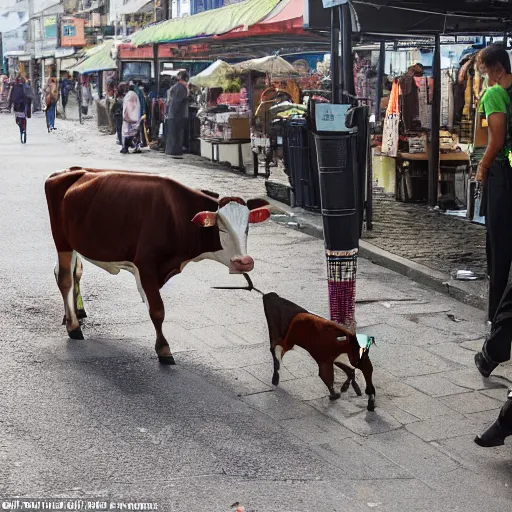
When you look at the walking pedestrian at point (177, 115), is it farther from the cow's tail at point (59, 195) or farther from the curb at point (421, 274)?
the cow's tail at point (59, 195)

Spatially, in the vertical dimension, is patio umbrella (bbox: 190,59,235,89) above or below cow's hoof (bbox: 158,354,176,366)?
above

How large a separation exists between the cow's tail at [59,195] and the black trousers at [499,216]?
300cm

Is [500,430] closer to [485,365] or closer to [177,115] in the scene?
[485,365]

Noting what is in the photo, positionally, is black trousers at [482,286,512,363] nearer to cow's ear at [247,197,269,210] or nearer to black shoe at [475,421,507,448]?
black shoe at [475,421,507,448]

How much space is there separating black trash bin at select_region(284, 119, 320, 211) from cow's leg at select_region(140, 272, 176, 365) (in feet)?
21.9

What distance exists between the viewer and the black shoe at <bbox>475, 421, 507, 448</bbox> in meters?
4.98

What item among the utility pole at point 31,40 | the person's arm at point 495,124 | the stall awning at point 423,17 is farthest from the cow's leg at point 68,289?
the utility pole at point 31,40

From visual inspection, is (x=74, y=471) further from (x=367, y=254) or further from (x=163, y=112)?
(x=163, y=112)

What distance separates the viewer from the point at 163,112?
2503 centimetres

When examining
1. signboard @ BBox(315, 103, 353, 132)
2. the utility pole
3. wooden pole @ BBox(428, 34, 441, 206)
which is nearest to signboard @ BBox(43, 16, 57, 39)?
the utility pole

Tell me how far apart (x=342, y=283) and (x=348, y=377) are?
4.19 ft

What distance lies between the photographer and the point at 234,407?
5.81m

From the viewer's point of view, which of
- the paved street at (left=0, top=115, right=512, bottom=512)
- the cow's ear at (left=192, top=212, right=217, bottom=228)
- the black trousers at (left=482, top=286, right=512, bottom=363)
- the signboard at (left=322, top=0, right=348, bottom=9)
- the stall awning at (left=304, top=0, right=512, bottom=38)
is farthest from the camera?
the stall awning at (left=304, top=0, right=512, bottom=38)

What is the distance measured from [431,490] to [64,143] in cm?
2523
